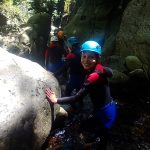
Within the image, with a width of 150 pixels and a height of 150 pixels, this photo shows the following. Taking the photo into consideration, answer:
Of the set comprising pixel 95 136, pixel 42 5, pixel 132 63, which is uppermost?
pixel 42 5

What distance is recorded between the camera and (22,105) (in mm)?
4348

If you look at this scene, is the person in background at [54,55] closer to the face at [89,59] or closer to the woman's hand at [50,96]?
the woman's hand at [50,96]

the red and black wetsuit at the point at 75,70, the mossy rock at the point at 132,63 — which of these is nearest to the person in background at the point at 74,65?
the red and black wetsuit at the point at 75,70

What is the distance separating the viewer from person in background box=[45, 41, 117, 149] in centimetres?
480

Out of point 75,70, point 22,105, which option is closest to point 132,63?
point 75,70

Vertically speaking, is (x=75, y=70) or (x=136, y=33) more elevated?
(x=136, y=33)

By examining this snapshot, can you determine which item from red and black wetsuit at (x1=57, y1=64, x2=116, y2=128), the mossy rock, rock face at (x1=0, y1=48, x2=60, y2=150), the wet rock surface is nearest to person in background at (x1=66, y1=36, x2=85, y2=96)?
the wet rock surface

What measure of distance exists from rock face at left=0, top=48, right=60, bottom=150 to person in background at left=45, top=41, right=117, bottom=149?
10.9 inches

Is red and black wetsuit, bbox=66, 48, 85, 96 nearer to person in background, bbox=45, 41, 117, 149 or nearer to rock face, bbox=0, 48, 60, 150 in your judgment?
rock face, bbox=0, 48, 60, 150

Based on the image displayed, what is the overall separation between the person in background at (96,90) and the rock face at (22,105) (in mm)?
276

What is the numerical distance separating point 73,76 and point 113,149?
2.77 metres

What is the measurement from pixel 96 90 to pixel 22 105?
1.32m

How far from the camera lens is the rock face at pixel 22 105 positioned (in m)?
4.09

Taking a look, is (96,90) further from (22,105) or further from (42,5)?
(42,5)
